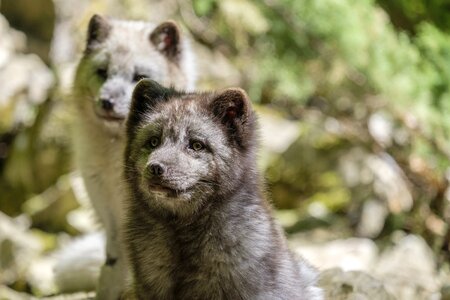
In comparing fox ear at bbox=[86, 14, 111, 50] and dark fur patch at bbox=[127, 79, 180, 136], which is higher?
dark fur patch at bbox=[127, 79, 180, 136]

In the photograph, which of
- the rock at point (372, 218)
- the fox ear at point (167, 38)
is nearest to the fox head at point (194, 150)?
the fox ear at point (167, 38)

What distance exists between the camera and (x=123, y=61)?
630 centimetres

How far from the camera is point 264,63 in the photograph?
31.8ft

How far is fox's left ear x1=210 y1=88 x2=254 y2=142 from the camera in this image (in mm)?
4715

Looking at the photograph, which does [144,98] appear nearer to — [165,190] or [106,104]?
[165,190]

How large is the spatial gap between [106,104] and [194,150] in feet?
5.09

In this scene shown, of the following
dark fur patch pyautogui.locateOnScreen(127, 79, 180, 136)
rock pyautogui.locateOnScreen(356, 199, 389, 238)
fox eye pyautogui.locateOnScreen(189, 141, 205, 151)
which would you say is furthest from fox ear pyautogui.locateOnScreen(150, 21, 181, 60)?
rock pyautogui.locateOnScreen(356, 199, 389, 238)

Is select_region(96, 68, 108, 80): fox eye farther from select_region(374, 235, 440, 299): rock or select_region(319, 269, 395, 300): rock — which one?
select_region(374, 235, 440, 299): rock

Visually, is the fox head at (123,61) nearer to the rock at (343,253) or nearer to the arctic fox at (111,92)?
the arctic fox at (111,92)

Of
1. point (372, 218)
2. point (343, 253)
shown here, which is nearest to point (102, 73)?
point (343, 253)

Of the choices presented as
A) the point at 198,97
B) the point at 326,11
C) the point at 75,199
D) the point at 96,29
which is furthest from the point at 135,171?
the point at 75,199

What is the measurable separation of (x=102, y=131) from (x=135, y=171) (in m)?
1.60

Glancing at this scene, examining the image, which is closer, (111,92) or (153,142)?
(153,142)

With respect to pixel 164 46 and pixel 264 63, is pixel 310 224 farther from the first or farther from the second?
pixel 164 46
